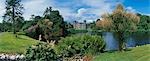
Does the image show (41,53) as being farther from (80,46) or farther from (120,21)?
(120,21)

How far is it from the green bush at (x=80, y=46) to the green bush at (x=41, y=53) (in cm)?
629

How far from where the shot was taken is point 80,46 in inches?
856

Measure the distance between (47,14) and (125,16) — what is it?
22884 mm

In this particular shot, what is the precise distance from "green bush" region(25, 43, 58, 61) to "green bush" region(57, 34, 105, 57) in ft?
20.6

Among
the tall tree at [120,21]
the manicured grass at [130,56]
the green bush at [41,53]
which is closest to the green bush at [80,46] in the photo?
the tall tree at [120,21]

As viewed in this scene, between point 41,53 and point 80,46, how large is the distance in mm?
7914

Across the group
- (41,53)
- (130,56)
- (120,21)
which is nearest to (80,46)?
(120,21)

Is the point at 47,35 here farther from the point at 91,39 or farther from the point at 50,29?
the point at 91,39

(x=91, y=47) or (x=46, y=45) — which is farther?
(x=91, y=47)

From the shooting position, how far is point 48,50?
46.5 feet

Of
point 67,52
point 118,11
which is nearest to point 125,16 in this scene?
point 118,11

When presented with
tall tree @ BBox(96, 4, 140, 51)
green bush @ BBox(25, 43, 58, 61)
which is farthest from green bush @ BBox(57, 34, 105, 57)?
green bush @ BBox(25, 43, 58, 61)

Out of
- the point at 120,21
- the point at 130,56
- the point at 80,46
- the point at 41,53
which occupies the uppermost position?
the point at 120,21

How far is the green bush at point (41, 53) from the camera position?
14016 millimetres
